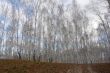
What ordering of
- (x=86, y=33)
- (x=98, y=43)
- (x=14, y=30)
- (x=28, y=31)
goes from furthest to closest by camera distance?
(x=98, y=43)
(x=86, y=33)
(x=14, y=30)
(x=28, y=31)

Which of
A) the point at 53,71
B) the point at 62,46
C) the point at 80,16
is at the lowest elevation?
the point at 53,71

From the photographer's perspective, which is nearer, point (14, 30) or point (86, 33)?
point (14, 30)

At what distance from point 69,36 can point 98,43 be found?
85.2 feet

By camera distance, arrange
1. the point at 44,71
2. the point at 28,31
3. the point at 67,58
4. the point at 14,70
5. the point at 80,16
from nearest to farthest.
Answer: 1. the point at 14,70
2. the point at 44,71
3. the point at 28,31
4. the point at 80,16
5. the point at 67,58

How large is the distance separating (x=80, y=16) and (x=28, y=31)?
1723 centimetres

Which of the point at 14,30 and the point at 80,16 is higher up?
the point at 80,16

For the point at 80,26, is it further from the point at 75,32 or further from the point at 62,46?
the point at 62,46

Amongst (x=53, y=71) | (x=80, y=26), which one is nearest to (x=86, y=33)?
(x=80, y=26)

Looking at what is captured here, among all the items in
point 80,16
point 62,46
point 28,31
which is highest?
point 80,16

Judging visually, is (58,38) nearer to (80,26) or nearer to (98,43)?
(80,26)

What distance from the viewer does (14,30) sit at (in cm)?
4441

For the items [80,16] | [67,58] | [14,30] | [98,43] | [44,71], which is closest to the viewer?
[44,71]

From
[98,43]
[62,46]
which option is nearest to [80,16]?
[62,46]

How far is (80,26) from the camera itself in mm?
50000
